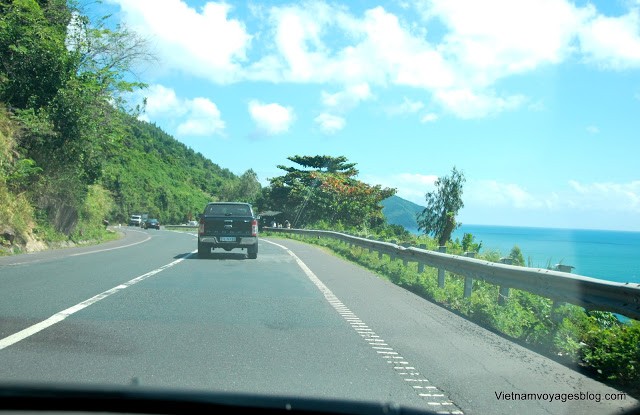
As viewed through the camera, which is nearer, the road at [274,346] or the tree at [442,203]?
the road at [274,346]

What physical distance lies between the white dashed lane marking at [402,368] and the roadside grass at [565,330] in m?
1.95

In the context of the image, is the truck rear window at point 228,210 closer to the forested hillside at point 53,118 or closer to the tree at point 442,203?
the forested hillside at point 53,118

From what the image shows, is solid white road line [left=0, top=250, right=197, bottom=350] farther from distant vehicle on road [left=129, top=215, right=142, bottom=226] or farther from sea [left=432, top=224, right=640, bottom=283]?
distant vehicle on road [left=129, top=215, right=142, bottom=226]

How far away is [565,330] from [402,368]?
9.15 ft

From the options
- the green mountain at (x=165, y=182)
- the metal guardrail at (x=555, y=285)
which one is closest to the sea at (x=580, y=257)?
the metal guardrail at (x=555, y=285)

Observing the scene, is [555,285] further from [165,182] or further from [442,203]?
[165,182]

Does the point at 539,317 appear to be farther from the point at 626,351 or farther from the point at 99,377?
the point at 99,377

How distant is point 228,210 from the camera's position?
22031mm

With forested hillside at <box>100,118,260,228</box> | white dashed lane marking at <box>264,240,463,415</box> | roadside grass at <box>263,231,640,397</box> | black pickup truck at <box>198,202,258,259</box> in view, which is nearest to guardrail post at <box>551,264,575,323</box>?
roadside grass at <box>263,231,640,397</box>

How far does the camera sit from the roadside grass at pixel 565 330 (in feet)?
21.7

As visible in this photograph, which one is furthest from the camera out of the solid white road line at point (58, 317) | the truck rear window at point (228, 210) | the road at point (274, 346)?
the truck rear window at point (228, 210)

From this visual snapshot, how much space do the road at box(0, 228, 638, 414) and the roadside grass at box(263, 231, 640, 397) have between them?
0.36m

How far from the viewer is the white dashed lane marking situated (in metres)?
5.21

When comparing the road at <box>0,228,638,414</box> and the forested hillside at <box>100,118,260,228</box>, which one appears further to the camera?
the forested hillside at <box>100,118,260,228</box>
